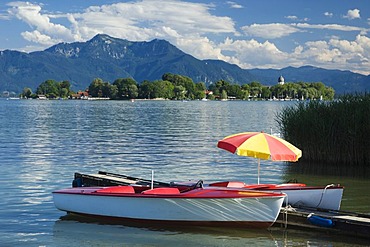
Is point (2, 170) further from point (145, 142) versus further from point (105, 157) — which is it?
point (145, 142)

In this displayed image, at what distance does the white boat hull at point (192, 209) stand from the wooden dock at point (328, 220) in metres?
0.68

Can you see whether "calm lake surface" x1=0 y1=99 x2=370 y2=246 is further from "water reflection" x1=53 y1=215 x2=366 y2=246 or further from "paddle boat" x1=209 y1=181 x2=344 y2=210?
"paddle boat" x1=209 y1=181 x2=344 y2=210

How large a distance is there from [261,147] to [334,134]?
48.4 feet

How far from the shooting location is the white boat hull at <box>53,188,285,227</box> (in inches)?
666

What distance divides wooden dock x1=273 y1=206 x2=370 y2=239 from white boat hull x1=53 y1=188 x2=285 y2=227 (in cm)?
68

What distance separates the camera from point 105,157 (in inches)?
1473

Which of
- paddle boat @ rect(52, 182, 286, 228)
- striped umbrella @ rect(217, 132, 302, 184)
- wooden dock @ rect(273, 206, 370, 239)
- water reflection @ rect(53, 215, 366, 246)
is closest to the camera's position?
wooden dock @ rect(273, 206, 370, 239)

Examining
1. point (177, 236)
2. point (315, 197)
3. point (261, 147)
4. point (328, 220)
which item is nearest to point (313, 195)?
point (315, 197)

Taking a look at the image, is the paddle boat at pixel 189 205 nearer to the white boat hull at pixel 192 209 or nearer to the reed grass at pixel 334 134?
the white boat hull at pixel 192 209

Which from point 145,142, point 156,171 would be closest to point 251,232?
point 156,171

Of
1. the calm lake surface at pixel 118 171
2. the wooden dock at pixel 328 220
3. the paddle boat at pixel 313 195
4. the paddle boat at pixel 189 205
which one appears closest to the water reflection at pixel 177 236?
the calm lake surface at pixel 118 171

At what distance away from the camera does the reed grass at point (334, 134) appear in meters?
30.6

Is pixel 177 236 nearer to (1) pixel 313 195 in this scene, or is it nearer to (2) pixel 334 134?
(1) pixel 313 195

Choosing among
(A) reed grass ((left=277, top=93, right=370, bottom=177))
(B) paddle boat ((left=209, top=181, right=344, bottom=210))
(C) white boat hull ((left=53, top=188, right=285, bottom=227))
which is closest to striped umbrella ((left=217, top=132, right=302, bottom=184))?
(B) paddle boat ((left=209, top=181, right=344, bottom=210))
